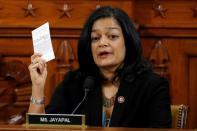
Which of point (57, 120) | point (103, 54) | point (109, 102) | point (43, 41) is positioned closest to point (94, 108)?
point (109, 102)

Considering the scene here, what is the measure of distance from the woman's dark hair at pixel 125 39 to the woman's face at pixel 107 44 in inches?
0.8

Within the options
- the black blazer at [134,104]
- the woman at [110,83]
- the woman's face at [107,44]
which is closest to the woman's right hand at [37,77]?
the woman at [110,83]

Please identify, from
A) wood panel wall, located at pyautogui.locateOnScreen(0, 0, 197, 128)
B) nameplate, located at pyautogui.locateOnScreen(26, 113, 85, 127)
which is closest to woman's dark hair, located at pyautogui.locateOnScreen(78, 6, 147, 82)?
wood panel wall, located at pyautogui.locateOnScreen(0, 0, 197, 128)

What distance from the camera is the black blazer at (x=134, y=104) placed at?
5.55 feet

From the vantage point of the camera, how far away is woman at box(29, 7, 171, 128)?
1.72 metres

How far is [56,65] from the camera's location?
7.72ft

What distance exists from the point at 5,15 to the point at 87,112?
86 centimetres

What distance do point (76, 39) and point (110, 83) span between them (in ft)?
1.87

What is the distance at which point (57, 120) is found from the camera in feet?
4.04

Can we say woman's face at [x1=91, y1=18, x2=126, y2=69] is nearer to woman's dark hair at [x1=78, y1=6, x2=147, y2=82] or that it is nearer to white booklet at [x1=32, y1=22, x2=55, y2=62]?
woman's dark hair at [x1=78, y1=6, x2=147, y2=82]

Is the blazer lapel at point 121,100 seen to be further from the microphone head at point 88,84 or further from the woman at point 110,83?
the microphone head at point 88,84

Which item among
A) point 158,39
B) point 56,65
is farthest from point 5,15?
point 158,39

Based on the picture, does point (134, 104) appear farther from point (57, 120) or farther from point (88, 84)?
point (57, 120)

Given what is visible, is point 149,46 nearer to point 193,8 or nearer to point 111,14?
point 193,8
